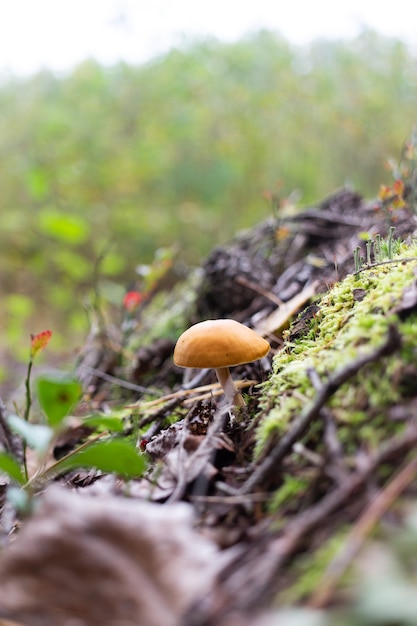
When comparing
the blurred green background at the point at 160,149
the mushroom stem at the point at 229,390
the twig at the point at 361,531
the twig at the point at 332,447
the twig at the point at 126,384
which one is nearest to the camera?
the twig at the point at 361,531

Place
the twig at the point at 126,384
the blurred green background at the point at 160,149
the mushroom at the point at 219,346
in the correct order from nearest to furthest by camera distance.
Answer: the mushroom at the point at 219,346 → the twig at the point at 126,384 → the blurred green background at the point at 160,149

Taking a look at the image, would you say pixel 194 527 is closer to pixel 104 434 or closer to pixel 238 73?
pixel 104 434

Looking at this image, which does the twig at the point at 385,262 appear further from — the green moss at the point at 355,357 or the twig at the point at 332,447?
the twig at the point at 332,447

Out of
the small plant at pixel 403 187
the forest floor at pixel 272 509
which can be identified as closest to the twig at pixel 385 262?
the forest floor at pixel 272 509

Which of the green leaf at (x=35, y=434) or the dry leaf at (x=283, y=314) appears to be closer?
the green leaf at (x=35, y=434)

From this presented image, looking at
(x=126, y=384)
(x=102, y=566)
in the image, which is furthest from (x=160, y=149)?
(x=102, y=566)

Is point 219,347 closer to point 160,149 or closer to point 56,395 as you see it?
point 56,395

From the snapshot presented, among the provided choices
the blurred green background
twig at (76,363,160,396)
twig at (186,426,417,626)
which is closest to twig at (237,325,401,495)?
twig at (186,426,417,626)
